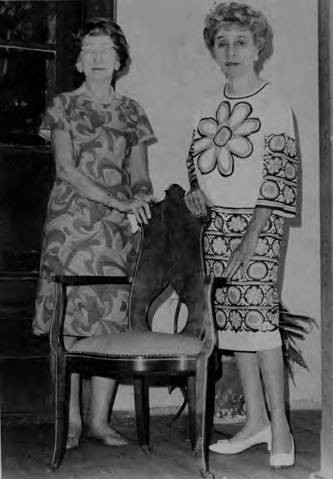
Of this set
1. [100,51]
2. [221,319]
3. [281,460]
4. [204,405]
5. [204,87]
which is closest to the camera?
[204,405]

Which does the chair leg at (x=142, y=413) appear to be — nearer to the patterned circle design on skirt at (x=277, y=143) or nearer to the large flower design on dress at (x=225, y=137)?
the large flower design on dress at (x=225, y=137)

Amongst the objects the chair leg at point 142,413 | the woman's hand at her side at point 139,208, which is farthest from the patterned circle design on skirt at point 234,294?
the chair leg at point 142,413

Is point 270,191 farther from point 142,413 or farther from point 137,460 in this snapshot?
point 137,460

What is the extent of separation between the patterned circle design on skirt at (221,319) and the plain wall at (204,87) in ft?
3.87

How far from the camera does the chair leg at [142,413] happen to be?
13.0 feet

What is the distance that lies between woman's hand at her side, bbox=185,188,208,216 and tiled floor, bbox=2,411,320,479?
1.12 m

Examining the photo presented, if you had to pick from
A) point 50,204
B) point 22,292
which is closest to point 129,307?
point 50,204

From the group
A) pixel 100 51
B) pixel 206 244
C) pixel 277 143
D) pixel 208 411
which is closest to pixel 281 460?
pixel 208 411

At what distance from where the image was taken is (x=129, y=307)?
3924 mm

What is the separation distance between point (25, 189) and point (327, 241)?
1999 mm

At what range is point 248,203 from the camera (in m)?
3.77

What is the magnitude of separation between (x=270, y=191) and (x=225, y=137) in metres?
0.36

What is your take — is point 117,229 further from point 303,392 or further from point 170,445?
point 303,392

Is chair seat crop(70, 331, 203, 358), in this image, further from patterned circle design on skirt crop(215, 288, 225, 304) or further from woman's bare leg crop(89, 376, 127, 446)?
woman's bare leg crop(89, 376, 127, 446)
